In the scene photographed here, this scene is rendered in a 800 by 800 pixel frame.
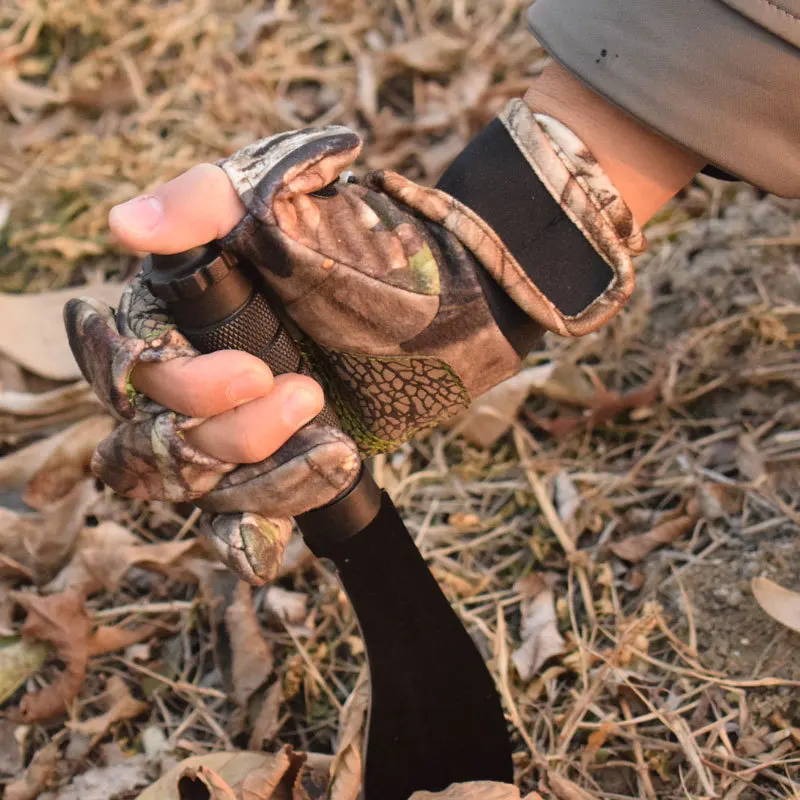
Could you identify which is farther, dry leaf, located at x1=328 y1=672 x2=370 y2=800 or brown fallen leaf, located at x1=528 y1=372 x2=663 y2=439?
brown fallen leaf, located at x1=528 y1=372 x2=663 y2=439

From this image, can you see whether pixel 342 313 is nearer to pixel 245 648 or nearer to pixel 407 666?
pixel 407 666

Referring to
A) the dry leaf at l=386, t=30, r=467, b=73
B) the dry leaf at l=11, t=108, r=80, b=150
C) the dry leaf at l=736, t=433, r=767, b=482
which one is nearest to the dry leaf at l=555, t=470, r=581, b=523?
the dry leaf at l=736, t=433, r=767, b=482

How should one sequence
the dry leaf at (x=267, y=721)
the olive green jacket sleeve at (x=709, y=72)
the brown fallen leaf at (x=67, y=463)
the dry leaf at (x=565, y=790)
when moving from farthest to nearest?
1. the brown fallen leaf at (x=67, y=463)
2. the dry leaf at (x=267, y=721)
3. the dry leaf at (x=565, y=790)
4. the olive green jacket sleeve at (x=709, y=72)

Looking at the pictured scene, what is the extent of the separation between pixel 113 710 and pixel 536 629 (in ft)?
1.75

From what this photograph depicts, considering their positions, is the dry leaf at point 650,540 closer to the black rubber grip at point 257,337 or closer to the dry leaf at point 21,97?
the black rubber grip at point 257,337

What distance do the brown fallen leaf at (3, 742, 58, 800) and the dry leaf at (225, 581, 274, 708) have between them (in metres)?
0.22

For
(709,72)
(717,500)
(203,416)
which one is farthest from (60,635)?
(709,72)

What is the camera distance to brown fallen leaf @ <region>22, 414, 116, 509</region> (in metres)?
1.33

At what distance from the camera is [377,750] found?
100cm

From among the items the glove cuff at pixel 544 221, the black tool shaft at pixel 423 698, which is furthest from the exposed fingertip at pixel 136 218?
the black tool shaft at pixel 423 698

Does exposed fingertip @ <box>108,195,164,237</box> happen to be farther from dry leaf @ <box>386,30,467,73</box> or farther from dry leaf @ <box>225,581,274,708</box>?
dry leaf @ <box>386,30,467,73</box>

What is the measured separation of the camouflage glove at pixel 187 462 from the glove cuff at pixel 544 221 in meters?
0.24

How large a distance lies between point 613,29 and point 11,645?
1.00 metres

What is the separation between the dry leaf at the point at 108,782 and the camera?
1052 mm
